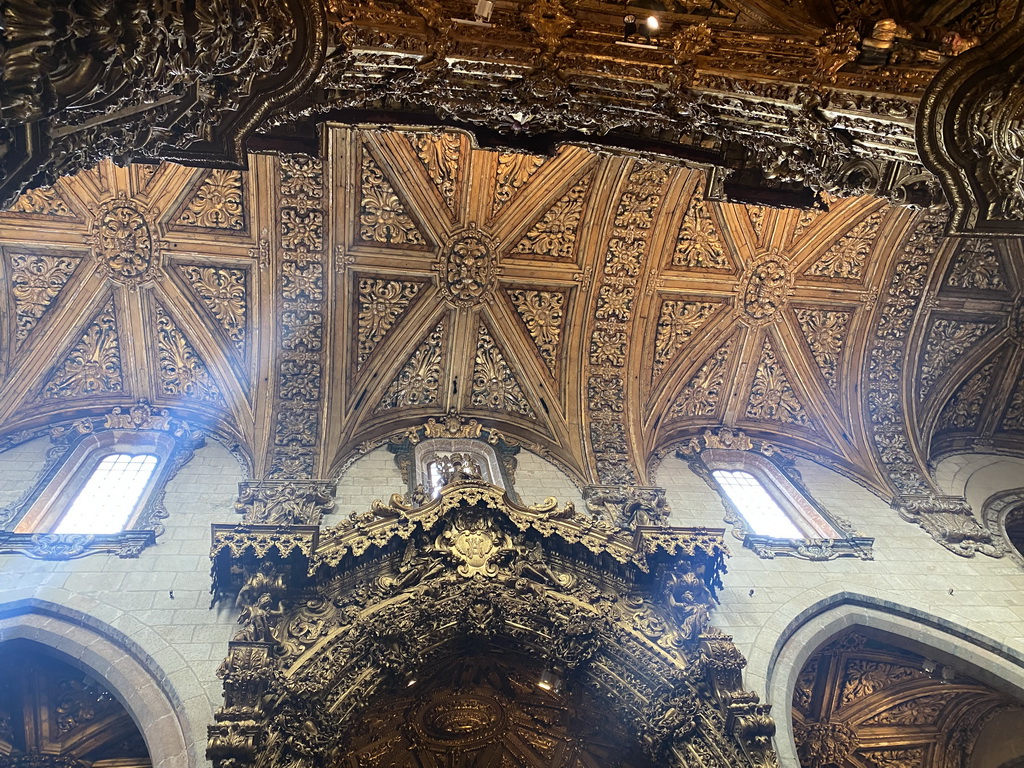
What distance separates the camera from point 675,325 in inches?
502

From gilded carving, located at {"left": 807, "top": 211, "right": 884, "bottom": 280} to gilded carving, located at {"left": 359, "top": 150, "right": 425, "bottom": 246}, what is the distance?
7.67 metres

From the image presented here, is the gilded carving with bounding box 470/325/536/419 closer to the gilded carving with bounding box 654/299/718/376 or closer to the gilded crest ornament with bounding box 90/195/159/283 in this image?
the gilded carving with bounding box 654/299/718/376

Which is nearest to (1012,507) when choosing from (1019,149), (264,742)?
(1019,149)

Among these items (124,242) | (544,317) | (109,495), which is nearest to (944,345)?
(544,317)

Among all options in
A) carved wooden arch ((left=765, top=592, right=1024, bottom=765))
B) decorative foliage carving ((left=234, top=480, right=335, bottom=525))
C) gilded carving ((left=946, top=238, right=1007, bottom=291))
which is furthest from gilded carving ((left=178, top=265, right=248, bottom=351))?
gilded carving ((left=946, top=238, right=1007, bottom=291))

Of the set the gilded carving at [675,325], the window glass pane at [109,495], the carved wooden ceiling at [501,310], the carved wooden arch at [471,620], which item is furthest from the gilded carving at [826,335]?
the window glass pane at [109,495]

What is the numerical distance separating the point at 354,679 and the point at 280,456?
175 inches

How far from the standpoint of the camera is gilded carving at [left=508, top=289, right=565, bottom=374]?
12.4 m

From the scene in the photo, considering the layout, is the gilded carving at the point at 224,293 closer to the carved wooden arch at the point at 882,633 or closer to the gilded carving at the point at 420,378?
the gilded carving at the point at 420,378

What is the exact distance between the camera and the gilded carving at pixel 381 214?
11117mm

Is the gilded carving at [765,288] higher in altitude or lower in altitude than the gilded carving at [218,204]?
lower

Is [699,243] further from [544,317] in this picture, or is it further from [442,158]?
[442,158]

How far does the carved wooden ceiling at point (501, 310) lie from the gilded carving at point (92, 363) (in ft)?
0.12

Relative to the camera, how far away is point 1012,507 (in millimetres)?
11555
